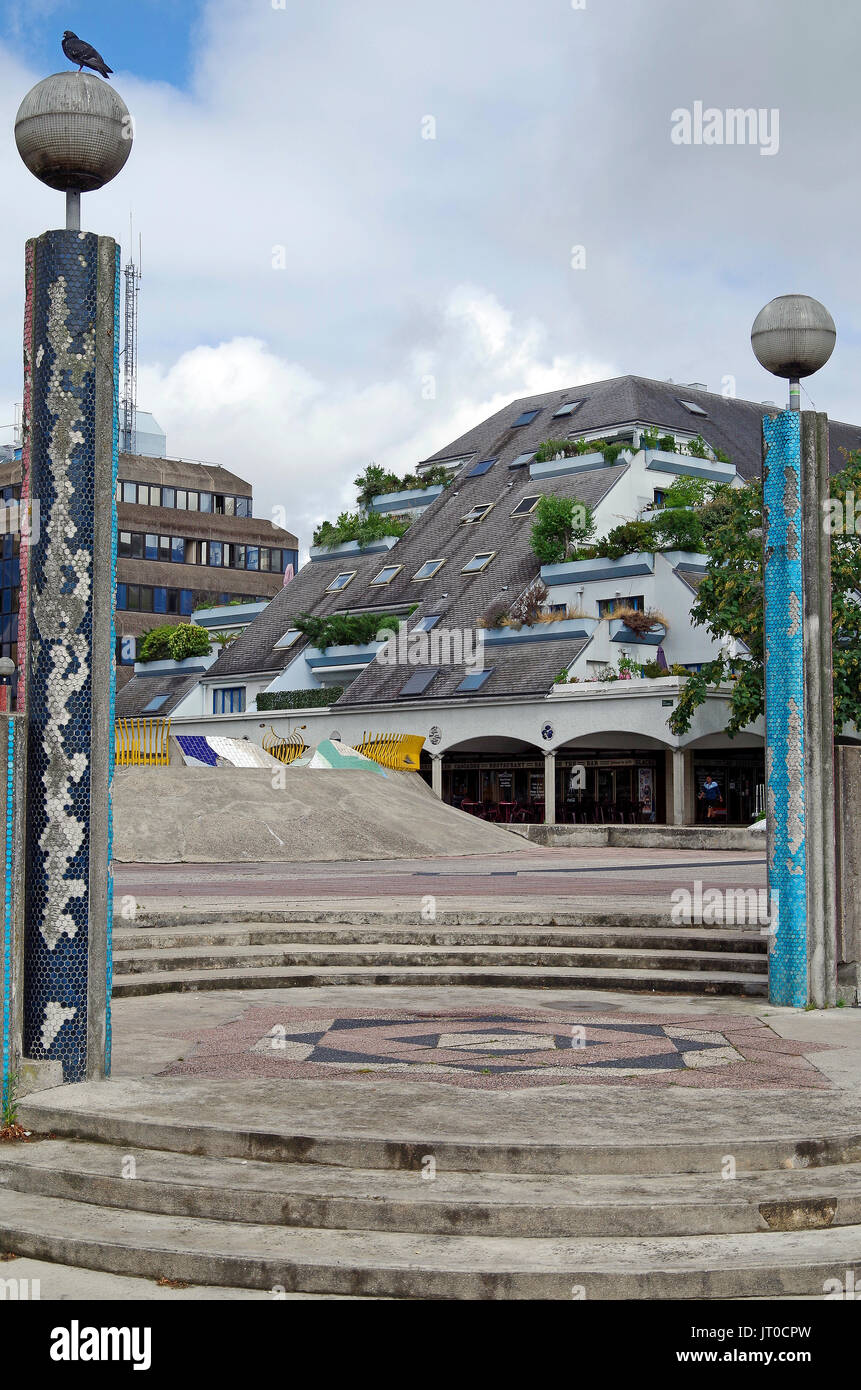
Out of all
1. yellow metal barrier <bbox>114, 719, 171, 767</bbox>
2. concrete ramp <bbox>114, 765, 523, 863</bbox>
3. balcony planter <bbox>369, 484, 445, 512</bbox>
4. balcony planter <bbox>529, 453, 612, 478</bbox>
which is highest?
balcony planter <bbox>369, 484, 445, 512</bbox>

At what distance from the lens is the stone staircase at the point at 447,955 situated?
9.84 metres

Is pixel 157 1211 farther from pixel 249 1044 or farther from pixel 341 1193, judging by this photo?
pixel 249 1044

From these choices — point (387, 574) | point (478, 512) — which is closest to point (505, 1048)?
point (478, 512)

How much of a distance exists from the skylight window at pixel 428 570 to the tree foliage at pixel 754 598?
1809 centimetres

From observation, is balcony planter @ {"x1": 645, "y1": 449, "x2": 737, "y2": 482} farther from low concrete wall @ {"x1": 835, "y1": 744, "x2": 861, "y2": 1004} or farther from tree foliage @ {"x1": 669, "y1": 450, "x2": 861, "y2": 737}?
low concrete wall @ {"x1": 835, "y1": 744, "x2": 861, "y2": 1004}

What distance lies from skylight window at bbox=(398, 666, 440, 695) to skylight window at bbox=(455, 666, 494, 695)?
1.80 m

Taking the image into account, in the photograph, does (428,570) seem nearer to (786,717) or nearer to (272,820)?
(272,820)

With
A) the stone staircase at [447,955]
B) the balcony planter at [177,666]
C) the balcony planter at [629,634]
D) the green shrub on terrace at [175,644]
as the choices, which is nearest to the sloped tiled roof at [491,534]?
the balcony planter at [629,634]

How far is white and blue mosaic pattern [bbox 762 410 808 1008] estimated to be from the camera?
8.67 metres

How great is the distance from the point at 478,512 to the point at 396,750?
14.9m

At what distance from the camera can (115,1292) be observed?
4453mm

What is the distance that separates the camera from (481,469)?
55.2m

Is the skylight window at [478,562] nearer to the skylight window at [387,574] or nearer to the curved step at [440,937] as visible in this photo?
the skylight window at [387,574]

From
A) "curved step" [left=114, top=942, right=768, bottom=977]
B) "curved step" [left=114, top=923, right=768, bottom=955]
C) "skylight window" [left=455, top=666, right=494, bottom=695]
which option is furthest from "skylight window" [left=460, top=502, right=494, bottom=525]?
"curved step" [left=114, top=942, right=768, bottom=977]
